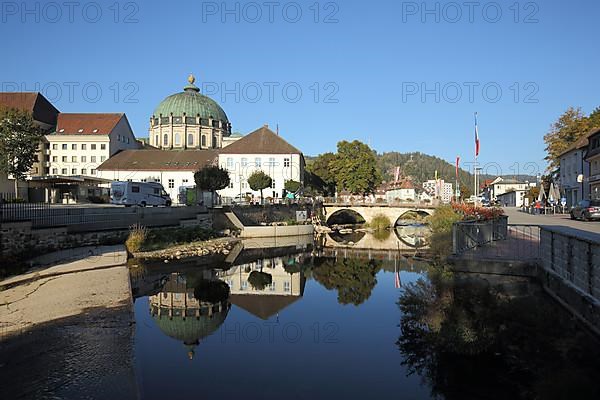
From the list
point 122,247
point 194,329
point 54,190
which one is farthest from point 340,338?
point 54,190

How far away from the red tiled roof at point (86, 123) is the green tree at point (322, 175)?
30.2 metres

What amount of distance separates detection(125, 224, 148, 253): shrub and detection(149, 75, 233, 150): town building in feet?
200

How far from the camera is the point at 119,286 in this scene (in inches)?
563

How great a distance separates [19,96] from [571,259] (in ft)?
258

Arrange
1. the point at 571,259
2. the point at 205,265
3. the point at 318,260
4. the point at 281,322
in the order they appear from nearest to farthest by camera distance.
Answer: the point at 571,259 < the point at 281,322 < the point at 205,265 < the point at 318,260

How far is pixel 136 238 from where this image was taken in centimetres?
2464

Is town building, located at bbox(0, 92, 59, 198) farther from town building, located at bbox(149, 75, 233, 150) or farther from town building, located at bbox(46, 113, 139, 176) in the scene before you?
Answer: town building, located at bbox(149, 75, 233, 150)

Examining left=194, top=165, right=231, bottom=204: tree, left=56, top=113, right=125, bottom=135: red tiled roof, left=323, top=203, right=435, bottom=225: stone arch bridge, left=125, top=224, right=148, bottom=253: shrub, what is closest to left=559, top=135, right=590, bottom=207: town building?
left=323, top=203, right=435, bottom=225: stone arch bridge

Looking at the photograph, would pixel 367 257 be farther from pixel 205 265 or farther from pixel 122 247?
pixel 122 247

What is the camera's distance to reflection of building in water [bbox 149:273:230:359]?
Result: 11930 mm

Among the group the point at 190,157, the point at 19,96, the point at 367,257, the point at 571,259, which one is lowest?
the point at 367,257

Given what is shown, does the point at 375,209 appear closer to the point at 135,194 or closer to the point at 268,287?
the point at 135,194

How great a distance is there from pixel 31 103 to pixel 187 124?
24.3 meters

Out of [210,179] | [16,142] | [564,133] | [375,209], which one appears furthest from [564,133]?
[16,142]
